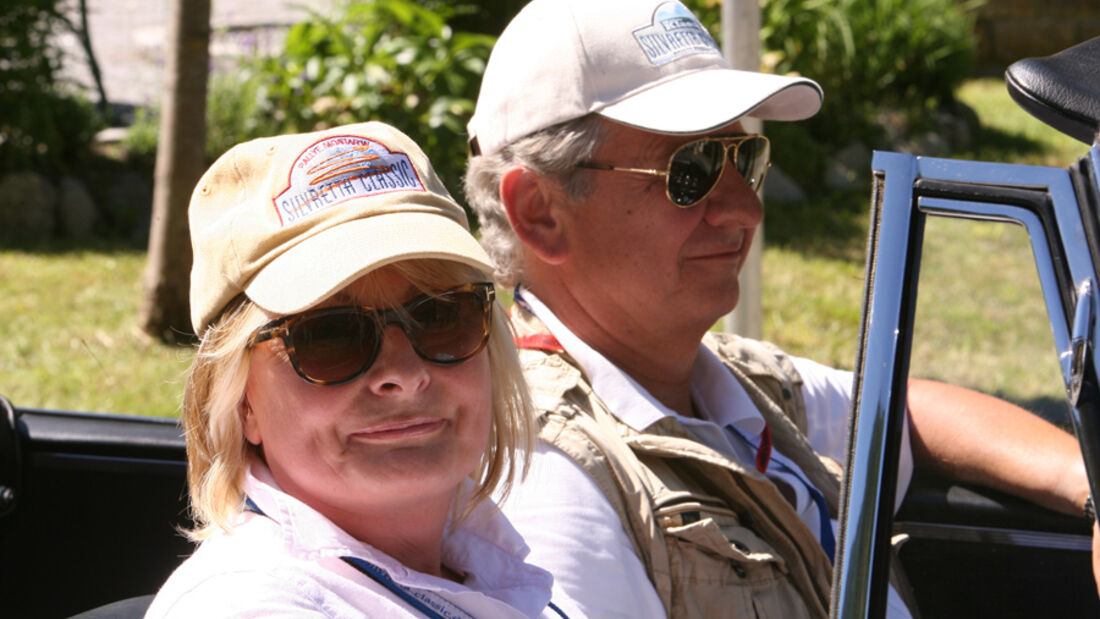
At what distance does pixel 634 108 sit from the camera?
77.2 inches

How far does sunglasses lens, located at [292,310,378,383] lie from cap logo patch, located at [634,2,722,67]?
885 millimetres

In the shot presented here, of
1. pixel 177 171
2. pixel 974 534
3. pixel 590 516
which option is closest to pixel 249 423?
pixel 590 516

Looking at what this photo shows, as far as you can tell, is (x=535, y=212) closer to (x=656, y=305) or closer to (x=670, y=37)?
(x=656, y=305)

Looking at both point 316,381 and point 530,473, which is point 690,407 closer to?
point 530,473

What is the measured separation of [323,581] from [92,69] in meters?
7.11

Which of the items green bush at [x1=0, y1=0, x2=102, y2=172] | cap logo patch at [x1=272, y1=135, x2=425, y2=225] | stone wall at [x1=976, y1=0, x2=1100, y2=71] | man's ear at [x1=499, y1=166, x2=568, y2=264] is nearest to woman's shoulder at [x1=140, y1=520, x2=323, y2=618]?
cap logo patch at [x1=272, y1=135, x2=425, y2=225]

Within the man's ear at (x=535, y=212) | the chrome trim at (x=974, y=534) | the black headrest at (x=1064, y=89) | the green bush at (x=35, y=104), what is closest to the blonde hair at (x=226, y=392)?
the man's ear at (x=535, y=212)

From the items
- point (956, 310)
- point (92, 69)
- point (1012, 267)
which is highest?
point (1012, 267)

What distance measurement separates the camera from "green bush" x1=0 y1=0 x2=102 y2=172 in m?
6.52

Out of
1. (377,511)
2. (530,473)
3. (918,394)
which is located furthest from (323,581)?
(918,394)

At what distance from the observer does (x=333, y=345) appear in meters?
1.35

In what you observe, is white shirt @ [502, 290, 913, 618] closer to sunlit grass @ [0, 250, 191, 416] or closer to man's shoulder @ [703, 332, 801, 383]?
man's shoulder @ [703, 332, 801, 383]

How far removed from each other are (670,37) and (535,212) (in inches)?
15.5

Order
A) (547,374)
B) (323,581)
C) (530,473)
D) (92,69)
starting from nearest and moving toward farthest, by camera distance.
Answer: (323,581), (530,473), (547,374), (92,69)
